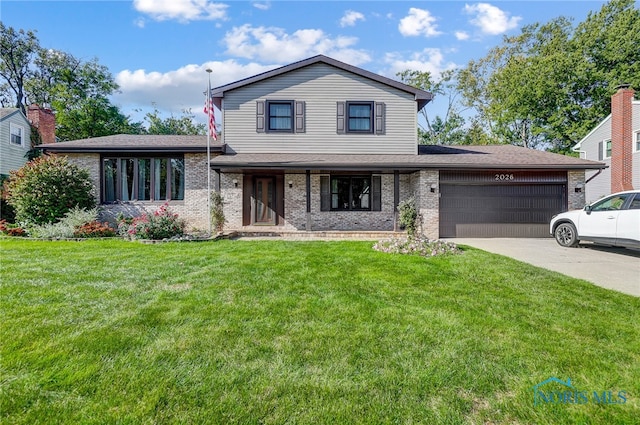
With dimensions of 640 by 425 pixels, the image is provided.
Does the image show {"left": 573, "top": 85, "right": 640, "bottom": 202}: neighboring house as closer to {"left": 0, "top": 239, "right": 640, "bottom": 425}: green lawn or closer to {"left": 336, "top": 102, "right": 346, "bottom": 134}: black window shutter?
{"left": 336, "top": 102, "right": 346, "bottom": 134}: black window shutter

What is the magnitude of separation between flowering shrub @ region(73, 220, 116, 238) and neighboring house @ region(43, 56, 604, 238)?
1.76 metres

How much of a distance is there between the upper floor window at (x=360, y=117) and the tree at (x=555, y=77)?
70.1 feet

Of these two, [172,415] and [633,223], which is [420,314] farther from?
[633,223]

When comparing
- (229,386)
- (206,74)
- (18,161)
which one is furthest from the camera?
(18,161)

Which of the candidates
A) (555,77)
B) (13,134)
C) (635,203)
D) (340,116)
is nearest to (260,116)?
(340,116)

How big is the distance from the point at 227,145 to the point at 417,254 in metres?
9.02

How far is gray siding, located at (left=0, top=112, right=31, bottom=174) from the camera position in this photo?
1742 cm

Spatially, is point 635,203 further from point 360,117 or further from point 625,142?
point 625,142

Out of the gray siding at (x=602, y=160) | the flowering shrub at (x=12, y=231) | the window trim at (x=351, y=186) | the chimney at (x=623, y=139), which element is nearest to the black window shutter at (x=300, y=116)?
the window trim at (x=351, y=186)

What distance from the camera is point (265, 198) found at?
42.5 feet

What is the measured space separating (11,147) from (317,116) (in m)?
18.9

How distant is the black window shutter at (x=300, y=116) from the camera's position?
12.7 m

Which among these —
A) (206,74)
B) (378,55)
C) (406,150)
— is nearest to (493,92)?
(378,55)

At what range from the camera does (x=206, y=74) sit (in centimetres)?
1053
